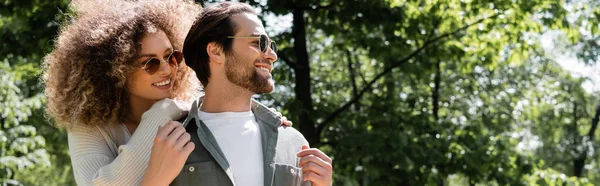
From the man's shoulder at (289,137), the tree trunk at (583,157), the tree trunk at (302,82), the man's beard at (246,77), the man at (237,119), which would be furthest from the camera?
the tree trunk at (583,157)

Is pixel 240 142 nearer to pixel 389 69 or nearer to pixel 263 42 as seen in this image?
pixel 263 42

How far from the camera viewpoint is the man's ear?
3.22m

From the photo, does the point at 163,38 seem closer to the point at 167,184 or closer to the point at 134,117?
the point at 134,117

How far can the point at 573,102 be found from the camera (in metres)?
23.5

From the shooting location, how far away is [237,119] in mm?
3207

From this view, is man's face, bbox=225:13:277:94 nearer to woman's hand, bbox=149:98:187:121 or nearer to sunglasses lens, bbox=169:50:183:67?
woman's hand, bbox=149:98:187:121

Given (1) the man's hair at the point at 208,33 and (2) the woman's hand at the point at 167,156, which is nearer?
(2) the woman's hand at the point at 167,156

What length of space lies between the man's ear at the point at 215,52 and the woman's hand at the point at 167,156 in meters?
0.33

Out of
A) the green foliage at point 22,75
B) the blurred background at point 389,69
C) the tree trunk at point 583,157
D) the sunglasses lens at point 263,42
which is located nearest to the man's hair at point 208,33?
the sunglasses lens at point 263,42

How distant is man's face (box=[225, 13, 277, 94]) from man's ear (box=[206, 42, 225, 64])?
0.03m

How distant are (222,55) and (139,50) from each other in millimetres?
383

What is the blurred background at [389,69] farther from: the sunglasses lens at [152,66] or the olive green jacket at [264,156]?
the olive green jacket at [264,156]

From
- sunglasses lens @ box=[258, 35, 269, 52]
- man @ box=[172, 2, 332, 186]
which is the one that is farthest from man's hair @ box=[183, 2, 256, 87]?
sunglasses lens @ box=[258, 35, 269, 52]

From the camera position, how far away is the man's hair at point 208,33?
10.6 ft
